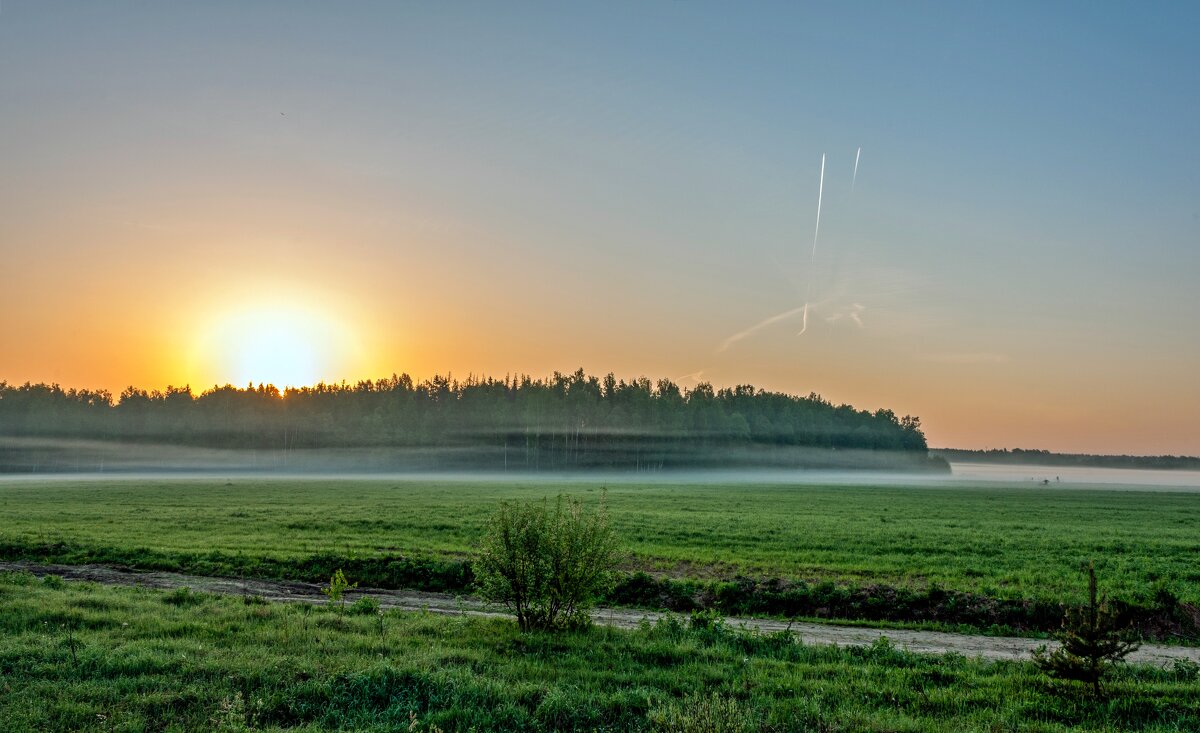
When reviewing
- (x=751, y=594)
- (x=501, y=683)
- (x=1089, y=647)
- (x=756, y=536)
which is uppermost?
(x=1089, y=647)

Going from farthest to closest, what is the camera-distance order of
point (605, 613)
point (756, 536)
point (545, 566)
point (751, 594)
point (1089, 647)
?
1. point (756, 536)
2. point (751, 594)
3. point (605, 613)
4. point (545, 566)
5. point (1089, 647)

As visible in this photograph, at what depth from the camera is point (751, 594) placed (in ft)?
69.9

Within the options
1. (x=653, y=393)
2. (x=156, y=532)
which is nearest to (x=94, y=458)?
(x=653, y=393)

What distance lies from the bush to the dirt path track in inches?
84.1

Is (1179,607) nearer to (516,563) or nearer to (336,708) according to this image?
(516,563)

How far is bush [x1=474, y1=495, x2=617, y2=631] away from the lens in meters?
14.3

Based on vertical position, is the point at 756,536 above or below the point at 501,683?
below

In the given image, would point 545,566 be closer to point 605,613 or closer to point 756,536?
point 605,613

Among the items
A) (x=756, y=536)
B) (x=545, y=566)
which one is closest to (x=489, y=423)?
(x=756, y=536)

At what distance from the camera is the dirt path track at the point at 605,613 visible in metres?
15.4

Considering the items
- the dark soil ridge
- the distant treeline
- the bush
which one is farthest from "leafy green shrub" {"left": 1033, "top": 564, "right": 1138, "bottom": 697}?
the distant treeline

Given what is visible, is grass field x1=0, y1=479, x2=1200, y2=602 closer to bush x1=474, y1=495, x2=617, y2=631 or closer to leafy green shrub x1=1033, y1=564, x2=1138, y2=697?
leafy green shrub x1=1033, y1=564, x2=1138, y2=697

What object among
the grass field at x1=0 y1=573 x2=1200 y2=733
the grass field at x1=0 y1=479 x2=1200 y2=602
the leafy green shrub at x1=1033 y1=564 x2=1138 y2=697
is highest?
the leafy green shrub at x1=1033 y1=564 x2=1138 y2=697

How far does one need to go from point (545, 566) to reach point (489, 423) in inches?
6335
